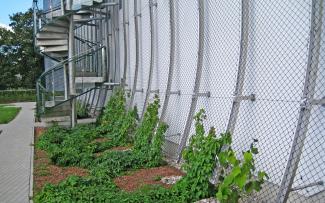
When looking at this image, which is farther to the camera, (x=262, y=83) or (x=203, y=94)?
(x=203, y=94)

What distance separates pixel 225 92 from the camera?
850 cm

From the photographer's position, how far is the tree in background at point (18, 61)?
65.2m

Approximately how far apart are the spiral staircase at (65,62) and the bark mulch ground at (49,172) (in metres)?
6.76

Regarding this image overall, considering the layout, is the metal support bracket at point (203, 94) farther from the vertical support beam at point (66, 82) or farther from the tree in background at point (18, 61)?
the tree in background at point (18, 61)

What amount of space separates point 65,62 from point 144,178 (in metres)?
9.78

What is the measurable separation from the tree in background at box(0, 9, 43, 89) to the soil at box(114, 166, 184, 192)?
58.6 metres

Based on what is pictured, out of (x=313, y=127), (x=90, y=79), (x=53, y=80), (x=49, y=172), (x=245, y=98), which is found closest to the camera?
(x=313, y=127)

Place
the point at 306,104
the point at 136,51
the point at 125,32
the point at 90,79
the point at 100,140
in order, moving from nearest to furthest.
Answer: the point at 306,104 < the point at 100,140 < the point at 136,51 < the point at 125,32 < the point at 90,79

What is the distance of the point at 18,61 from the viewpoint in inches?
2594

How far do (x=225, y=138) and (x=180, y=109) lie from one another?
429 centimetres

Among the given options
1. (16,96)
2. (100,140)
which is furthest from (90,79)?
(16,96)

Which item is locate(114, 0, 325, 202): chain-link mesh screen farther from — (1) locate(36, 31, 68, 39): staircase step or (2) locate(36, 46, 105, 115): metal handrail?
(1) locate(36, 31, 68, 39): staircase step

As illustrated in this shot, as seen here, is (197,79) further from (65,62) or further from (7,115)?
(7,115)

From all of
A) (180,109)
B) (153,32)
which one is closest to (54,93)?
(153,32)
